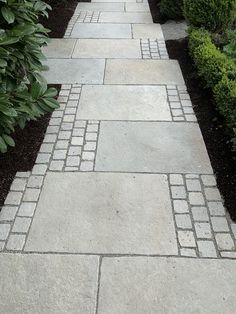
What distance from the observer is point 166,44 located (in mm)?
6605

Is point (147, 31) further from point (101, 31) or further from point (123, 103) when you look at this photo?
point (123, 103)

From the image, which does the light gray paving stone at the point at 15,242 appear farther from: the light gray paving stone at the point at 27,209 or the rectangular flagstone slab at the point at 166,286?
the rectangular flagstone slab at the point at 166,286

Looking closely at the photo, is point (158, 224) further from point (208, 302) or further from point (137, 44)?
point (137, 44)

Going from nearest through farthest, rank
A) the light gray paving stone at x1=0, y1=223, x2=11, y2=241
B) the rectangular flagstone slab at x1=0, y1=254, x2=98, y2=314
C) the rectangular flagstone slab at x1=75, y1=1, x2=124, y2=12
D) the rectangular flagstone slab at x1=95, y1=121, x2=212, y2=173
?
the rectangular flagstone slab at x1=0, y1=254, x2=98, y2=314
the light gray paving stone at x1=0, y1=223, x2=11, y2=241
the rectangular flagstone slab at x1=95, y1=121, x2=212, y2=173
the rectangular flagstone slab at x1=75, y1=1, x2=124, y2=12

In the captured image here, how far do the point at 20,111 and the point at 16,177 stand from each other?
24.1 inches

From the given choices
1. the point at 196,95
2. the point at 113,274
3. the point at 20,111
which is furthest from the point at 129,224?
the point at 196,95

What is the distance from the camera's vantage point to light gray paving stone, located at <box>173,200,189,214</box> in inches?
121

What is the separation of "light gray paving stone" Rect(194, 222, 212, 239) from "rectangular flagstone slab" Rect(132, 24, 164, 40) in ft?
15.8

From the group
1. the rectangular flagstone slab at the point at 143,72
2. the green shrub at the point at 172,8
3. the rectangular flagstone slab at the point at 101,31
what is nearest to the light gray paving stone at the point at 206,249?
the rectangular flagstone slab at the point at 143,72

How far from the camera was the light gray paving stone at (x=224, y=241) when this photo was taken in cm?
276

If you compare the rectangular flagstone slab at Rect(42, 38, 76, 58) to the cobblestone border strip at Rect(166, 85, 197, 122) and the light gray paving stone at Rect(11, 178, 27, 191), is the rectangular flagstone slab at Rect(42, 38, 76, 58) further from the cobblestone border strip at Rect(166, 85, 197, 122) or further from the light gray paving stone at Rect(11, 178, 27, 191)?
the light gray paving stone at Rect(11, 178, 27, 191)

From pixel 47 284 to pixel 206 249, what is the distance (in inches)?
46.0

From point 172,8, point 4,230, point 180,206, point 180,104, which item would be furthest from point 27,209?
point 172,8

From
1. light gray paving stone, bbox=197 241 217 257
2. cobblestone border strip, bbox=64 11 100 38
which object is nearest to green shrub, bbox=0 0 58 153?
light gray paving stone, bbox=197 241 217 257
